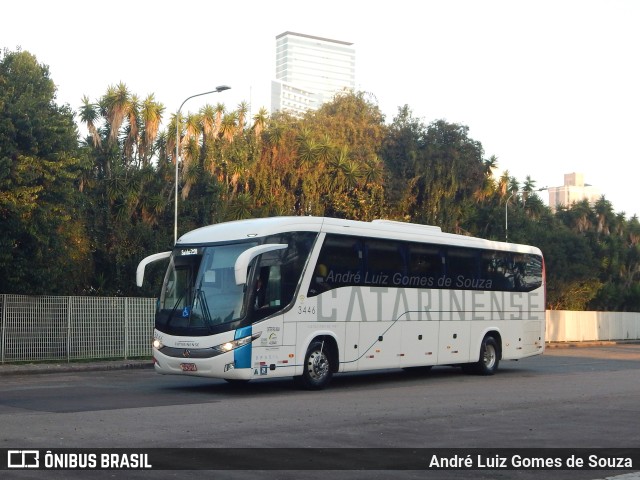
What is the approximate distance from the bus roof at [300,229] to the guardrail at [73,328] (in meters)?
9.45

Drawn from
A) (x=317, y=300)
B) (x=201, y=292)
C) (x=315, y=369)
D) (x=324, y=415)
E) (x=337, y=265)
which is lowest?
(x=324, y=415)

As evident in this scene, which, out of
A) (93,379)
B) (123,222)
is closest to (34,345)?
(93,379)

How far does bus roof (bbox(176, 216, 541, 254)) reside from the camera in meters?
17.6

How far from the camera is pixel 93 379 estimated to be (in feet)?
70.1

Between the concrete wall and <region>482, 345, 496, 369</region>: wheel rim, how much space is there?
27930 mm

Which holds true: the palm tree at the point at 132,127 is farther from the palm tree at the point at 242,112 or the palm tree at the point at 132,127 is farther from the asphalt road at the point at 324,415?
the asphalt road at the point at 324,415

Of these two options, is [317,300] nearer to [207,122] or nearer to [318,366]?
[318,366]

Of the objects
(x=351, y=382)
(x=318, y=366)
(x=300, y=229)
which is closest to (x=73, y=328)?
(x=351, y=382)

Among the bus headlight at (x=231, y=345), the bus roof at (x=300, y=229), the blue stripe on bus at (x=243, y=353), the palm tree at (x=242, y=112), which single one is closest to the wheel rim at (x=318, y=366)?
the blue stripe on bus at (x=243, y=353)

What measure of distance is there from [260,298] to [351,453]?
24.0 ft

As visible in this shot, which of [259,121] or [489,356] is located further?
[259,121]

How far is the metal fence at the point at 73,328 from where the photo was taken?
25812 mm

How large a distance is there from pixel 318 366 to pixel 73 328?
11.7 m

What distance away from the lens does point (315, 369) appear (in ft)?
59.6
